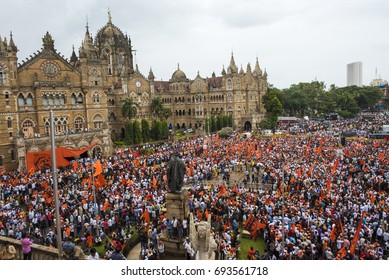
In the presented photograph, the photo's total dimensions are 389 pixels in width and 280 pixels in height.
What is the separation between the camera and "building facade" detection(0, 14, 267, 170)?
37562mm

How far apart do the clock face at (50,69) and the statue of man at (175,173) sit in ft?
111

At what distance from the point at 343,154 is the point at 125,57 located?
48.4m

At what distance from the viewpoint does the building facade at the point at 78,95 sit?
37.6m

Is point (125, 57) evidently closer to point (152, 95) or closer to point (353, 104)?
point (152, 95)

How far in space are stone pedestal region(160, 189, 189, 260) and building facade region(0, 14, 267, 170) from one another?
2641cm

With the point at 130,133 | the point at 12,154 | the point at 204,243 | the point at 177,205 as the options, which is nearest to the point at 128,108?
the point at 130,133

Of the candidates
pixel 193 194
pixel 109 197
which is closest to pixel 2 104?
pixel 109 197

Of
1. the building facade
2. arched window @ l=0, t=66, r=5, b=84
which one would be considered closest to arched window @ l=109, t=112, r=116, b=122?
the building facade

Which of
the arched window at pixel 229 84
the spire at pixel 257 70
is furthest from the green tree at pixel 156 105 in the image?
the spire at pixel 257 70

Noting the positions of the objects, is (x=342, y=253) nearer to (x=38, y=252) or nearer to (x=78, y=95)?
(x=38, y=252)

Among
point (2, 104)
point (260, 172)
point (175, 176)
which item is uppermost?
point (2, 104)

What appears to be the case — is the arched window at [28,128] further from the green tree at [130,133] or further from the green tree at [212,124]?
the green tree at [212,124]

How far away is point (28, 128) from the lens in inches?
1598
